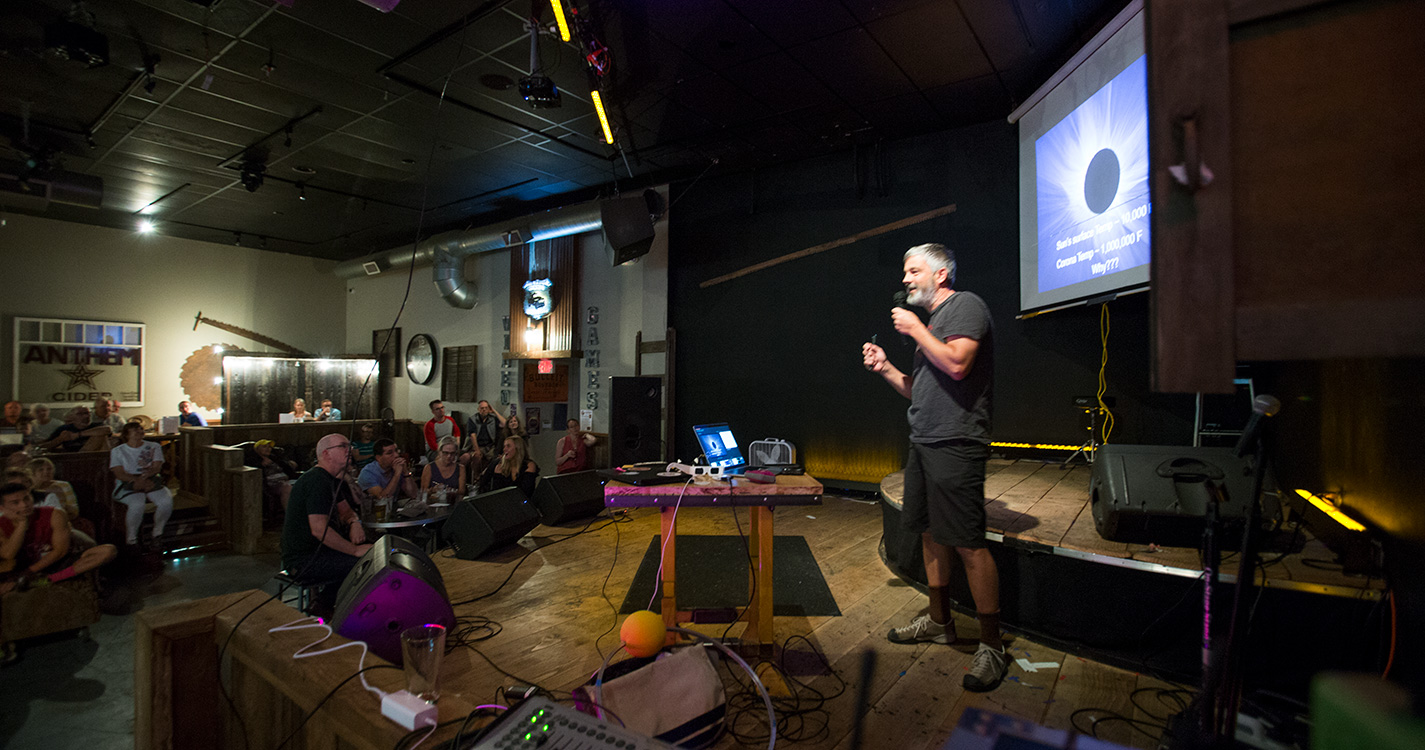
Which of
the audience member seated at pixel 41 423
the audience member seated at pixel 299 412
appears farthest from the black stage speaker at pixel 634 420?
the audience member seated at pixel 41 423

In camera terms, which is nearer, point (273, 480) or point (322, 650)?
point (322, 650)

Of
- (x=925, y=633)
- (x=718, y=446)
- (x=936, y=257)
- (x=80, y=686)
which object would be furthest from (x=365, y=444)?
(x=936, y=257)

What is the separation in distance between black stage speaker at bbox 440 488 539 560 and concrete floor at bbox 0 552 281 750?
5.74ft

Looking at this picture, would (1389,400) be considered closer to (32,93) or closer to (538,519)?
(538,519)

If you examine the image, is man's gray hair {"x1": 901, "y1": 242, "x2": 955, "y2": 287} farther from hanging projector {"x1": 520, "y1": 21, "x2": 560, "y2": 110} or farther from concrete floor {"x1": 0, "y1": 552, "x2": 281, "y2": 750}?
concrete floor {"x1": 0, "y1": 552, "x2": 281, "y2": 750}

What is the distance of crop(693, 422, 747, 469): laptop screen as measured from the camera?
2932mm

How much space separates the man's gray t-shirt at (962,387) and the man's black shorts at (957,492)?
51 mm

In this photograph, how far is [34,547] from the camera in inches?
154

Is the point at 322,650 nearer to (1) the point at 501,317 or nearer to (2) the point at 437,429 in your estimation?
(2) the point at 437,429

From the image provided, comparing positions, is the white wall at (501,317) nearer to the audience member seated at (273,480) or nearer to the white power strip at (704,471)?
the audience member seated at (273,480)

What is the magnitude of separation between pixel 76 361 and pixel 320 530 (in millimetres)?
8902

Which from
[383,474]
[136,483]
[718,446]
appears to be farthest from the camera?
[136,483]

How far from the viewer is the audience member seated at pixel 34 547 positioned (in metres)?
3.77

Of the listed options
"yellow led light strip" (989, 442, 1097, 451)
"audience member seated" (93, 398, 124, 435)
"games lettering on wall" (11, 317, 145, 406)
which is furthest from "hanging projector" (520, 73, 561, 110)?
"games lettering on wall" (11, 317, 145, 406)
